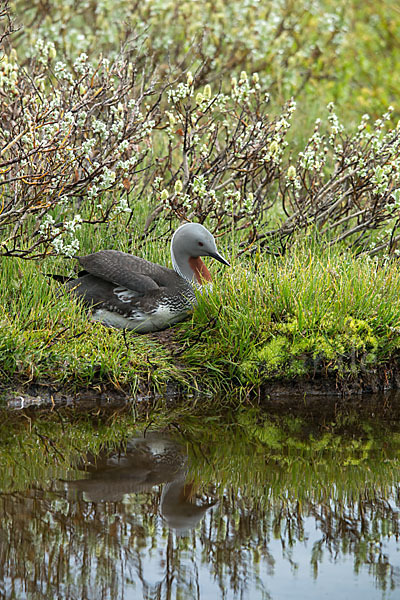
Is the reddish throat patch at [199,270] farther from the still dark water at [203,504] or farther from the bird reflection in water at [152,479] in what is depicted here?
the bird reflection in water at [152,479]

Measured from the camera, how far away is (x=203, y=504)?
4.74 m

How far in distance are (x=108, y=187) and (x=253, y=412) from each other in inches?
88.4

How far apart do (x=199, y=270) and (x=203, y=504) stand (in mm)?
2571

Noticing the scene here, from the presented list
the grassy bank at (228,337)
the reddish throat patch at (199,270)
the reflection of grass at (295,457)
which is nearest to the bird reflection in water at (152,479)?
the reflection of grass at (295,457)

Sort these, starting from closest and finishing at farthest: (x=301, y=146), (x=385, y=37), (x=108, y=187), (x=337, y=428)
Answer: (x=337, y=428) → (x=108, y=187) → (x=301, y=146) → (x=385, y=37)

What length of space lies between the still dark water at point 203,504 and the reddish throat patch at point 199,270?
3.78 feet

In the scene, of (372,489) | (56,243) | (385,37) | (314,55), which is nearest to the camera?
(372,489)

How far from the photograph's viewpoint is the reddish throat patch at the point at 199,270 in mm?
6906

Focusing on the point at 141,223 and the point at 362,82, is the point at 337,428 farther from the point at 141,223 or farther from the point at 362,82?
the point at 362,82

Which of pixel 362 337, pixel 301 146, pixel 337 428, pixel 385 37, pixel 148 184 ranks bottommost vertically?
pixel 337 428

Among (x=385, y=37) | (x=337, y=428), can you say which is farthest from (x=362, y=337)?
(x=385, y=37)

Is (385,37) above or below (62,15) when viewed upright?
above

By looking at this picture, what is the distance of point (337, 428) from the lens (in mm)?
5973

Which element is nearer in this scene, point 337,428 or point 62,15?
point 337,428
